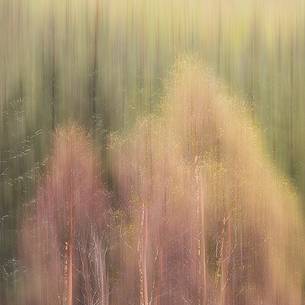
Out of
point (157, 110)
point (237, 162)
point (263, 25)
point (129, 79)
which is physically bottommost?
point (237, 162)

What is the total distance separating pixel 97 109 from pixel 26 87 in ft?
0.83

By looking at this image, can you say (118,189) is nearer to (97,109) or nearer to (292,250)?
(97,109)

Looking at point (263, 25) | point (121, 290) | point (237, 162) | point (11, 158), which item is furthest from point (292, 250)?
point (11, 158)

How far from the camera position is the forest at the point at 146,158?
1678 mm

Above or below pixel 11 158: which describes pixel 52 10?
above

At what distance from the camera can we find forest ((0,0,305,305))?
168cm

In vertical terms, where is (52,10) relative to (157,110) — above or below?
above

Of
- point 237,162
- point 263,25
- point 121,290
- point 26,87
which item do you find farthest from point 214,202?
point 26,87

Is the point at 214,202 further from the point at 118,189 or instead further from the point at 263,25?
the point at 263,25

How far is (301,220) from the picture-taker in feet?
5.63

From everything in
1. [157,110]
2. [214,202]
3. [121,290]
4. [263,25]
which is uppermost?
[263,25]

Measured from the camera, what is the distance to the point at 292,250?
5.61 ft

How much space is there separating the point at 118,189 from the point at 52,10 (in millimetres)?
654

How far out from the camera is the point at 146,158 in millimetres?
1702
